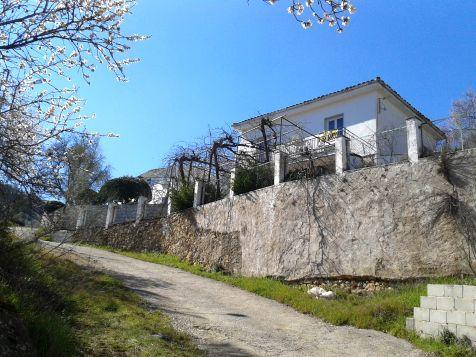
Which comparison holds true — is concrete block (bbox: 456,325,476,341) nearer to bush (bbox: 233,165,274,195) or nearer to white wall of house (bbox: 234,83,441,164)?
bush (bbox: 233,165,274,195)

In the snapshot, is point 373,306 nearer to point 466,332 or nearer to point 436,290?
point 436,290

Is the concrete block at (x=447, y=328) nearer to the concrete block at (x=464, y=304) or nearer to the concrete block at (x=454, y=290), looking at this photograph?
the concrete block at (x=464, y=304)

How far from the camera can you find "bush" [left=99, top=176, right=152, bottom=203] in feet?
82.7

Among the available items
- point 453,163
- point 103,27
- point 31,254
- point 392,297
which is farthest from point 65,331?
Result: point 453,163

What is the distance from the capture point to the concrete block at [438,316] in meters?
7.37

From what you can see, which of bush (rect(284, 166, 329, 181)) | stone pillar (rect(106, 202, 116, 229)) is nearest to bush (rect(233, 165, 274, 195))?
bush (rect(284, 166, 329, 181))

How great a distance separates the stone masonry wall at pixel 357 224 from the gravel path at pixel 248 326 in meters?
1.82

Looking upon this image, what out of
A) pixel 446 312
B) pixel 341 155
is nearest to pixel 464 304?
pixel 446 312

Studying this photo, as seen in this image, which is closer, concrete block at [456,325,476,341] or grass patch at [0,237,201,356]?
grass patch at [0,237,201,356]

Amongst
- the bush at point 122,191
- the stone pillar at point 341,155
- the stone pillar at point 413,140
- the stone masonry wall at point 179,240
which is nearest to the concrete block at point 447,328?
the stone pillar at point 413,140

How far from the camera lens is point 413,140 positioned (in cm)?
1073

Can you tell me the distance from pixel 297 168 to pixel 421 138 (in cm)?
376

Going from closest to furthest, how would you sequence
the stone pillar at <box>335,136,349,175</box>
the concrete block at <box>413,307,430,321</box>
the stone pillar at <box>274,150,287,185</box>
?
the concrete block at <box>413,307,430,321</box>, the stone pillar at <box>335,136,349,175</box>, the stone pillar at <box>274,150,287,185</box>

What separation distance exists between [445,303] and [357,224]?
3.84 m
